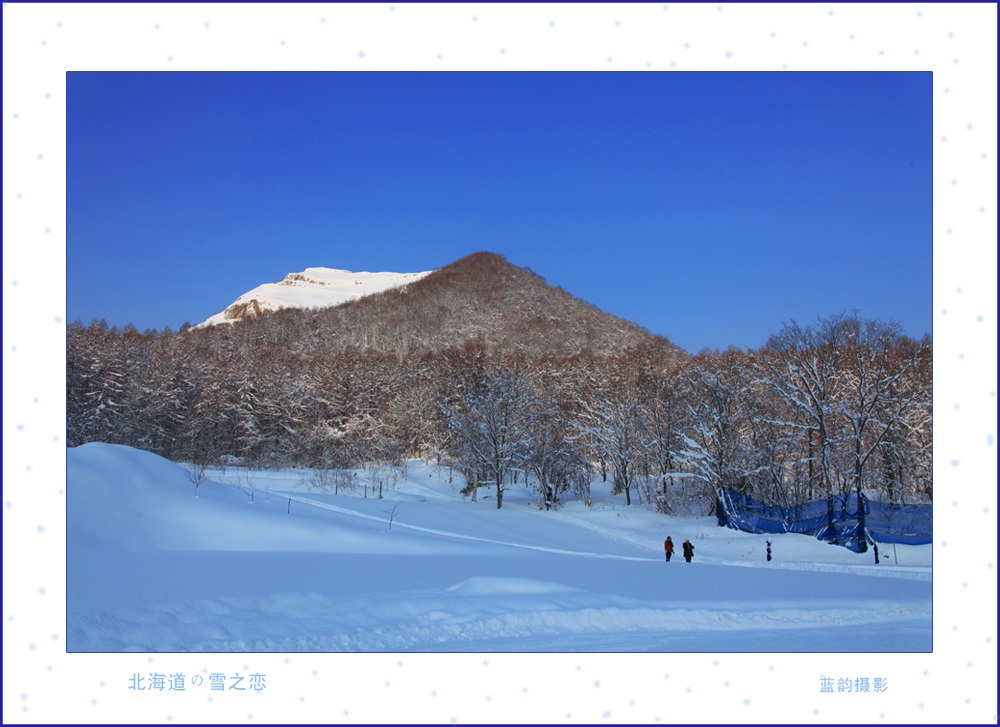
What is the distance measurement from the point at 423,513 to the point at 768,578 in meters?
14.2

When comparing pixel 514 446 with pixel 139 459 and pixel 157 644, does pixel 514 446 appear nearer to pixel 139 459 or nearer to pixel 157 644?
pixel 139 459

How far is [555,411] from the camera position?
37594 millimetres

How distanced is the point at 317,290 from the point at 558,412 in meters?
78.8

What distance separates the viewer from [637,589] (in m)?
10.2

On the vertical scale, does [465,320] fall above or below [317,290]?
below

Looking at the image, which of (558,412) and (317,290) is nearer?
(558,412)

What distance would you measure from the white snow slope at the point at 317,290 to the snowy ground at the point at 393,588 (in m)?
65.4

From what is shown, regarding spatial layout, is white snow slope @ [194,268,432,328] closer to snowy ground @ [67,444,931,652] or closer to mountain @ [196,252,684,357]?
mountain @ [196,252,684,357]

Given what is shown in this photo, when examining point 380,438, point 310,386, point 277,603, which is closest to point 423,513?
point 277,603

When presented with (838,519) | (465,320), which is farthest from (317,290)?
(838,519)

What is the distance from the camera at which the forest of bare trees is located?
20.9 m

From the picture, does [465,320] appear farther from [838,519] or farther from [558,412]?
[838,519]

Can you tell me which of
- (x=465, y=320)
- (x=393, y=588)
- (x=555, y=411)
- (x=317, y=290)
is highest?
(x=317, y=290)

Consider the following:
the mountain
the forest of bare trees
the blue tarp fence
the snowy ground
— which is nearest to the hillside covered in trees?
the forest of bare trees
